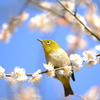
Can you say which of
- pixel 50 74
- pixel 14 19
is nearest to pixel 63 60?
pixel 50 74

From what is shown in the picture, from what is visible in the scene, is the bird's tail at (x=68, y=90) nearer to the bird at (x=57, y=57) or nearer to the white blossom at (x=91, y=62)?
the bird at (x=57, y=57)

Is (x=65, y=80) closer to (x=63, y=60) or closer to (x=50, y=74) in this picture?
(x=63, y=60)

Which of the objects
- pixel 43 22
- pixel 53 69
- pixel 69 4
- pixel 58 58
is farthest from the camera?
pixel 43 22

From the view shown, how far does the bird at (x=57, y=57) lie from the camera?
3.03 ft

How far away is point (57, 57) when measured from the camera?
94 centimetres

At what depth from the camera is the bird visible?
923 mm

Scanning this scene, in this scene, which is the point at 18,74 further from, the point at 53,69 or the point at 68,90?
the point at 68,90

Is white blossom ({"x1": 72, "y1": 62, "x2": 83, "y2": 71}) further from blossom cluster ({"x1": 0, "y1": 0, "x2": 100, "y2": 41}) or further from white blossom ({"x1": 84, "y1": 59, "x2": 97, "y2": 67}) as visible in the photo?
blossom cluster ({"x1": 0, "y1": 0, "x2": 100, "y2": 41})

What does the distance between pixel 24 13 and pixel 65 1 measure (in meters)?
0.29

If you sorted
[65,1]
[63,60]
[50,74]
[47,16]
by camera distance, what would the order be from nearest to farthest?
[50,74], [63,60], [65,1], [47,16]

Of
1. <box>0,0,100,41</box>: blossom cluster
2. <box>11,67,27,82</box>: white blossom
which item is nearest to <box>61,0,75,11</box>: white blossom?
<box>0,0,100,41</box>: blossom cluster

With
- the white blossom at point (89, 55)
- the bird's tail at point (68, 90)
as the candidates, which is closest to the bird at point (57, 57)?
the bird's tail at point (68, 90)

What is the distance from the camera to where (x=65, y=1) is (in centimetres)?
113

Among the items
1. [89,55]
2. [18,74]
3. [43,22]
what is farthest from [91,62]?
[43,22]
